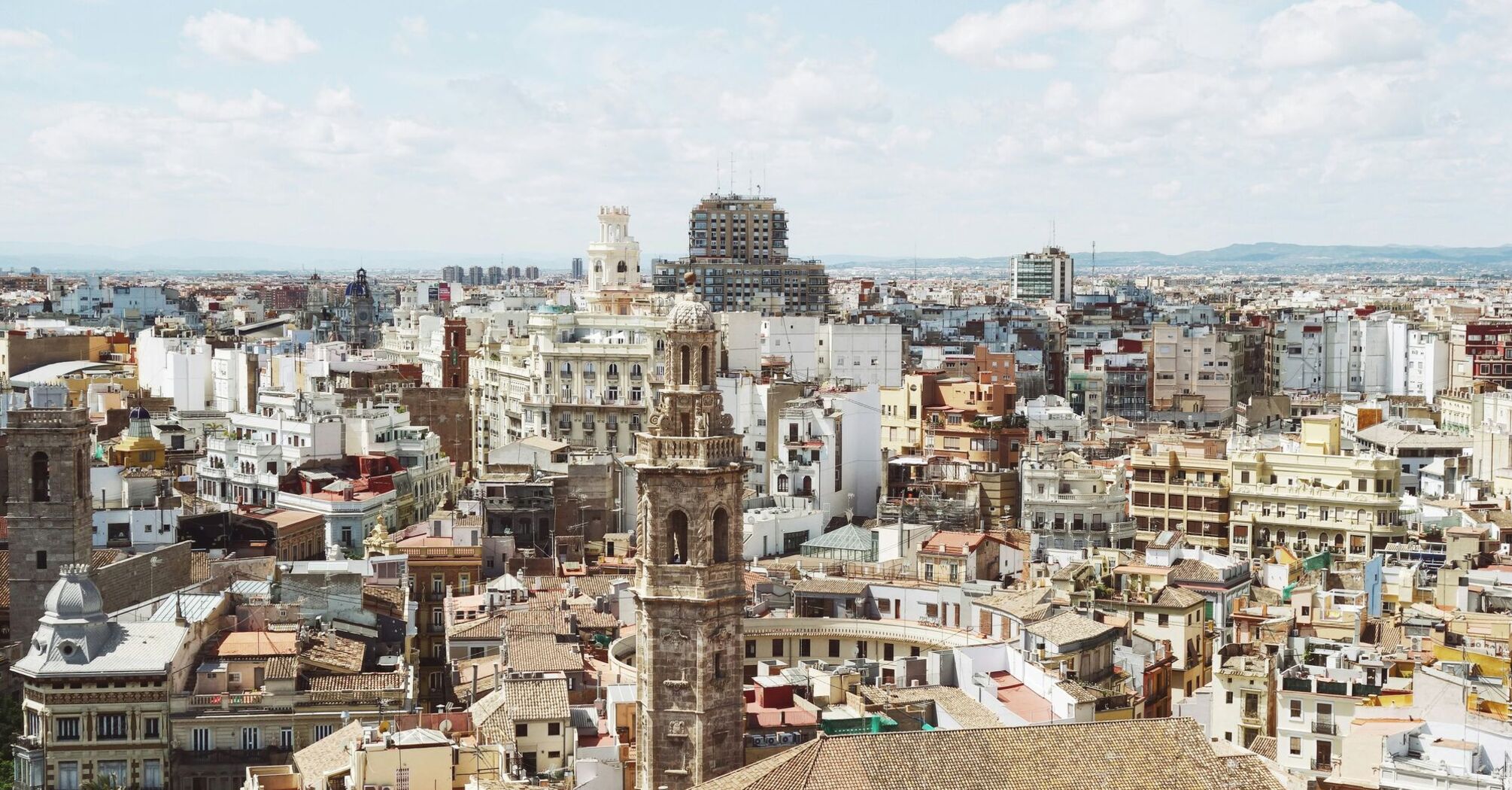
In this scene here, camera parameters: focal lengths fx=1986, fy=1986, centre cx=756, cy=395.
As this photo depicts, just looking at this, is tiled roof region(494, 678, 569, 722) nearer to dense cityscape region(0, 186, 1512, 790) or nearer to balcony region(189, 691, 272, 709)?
dense cityscape region(0, 186, 1512, 790)

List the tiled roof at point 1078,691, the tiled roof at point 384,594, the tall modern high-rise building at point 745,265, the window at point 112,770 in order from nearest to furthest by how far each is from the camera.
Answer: the window at point 112,770, the tiled roof at point 1078,691, the tiled roof at point 384,594, the tall modern high-rise building at point 745,265

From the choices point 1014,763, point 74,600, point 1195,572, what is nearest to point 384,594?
point 74,600

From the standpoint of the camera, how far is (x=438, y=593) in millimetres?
59906

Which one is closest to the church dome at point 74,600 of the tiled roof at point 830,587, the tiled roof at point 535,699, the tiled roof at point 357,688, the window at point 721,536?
the tiled roof at point 357,688

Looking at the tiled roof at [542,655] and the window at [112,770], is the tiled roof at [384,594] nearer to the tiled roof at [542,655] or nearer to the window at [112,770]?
the tiled roof at [542,655]

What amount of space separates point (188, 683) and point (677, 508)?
1319 centimetres

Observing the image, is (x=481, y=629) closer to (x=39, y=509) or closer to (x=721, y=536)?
(x=39, y=509)

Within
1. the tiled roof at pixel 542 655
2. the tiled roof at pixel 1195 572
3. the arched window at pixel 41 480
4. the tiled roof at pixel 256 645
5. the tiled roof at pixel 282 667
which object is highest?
the arched window at pixel 41 480

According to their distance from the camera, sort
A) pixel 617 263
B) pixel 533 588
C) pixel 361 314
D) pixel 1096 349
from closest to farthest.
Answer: pixel 533 588 → pixel 617 263 → pixel 1096 349 → pixel 361 314

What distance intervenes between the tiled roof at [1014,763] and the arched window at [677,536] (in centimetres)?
380

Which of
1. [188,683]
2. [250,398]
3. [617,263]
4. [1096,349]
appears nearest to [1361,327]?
[1096,349]

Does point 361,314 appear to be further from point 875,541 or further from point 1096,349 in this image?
point 875,541

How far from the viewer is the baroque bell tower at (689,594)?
1319 inches

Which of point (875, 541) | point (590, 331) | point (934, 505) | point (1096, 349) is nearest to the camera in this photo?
point (875, 541)
